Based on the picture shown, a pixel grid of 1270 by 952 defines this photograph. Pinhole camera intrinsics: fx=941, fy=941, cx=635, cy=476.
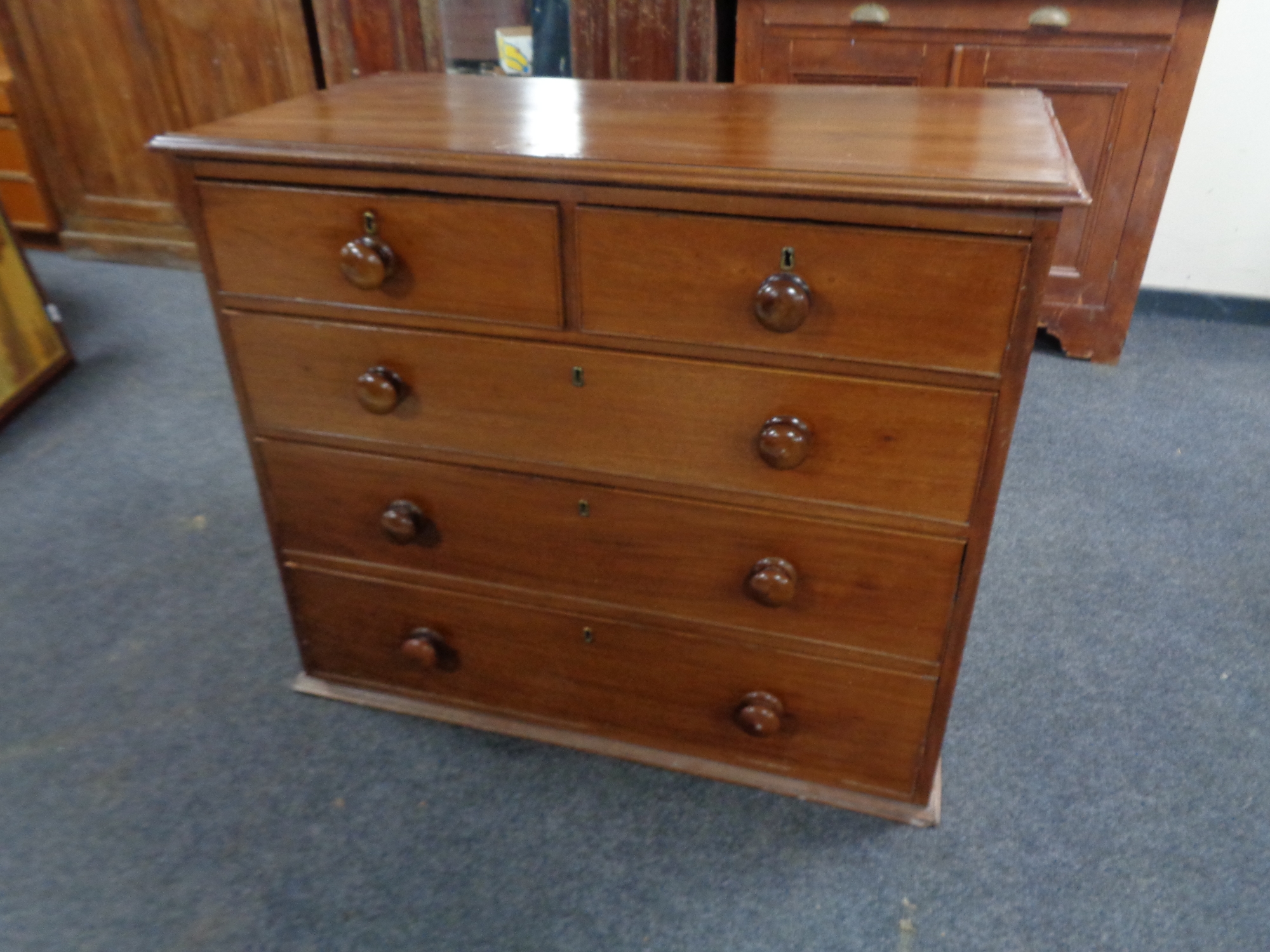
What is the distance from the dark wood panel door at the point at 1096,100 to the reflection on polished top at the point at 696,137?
3.41 ft

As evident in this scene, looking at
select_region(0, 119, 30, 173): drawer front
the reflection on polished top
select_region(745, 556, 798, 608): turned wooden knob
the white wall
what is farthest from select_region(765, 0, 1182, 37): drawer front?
select_region(0, 119, 30, 173): drawer front

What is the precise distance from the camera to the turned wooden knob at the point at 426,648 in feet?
4.57

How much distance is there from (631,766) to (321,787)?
45 cm

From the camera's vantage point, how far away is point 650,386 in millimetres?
1101

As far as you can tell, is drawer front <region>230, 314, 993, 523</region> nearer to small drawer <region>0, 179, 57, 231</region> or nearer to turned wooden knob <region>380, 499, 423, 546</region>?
turned wooden knob <region>380, 499, 423, 546</region>

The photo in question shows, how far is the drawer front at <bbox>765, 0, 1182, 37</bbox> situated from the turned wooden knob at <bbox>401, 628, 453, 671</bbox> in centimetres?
168

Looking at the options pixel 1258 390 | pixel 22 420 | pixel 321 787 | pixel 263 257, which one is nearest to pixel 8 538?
pixel 22 420

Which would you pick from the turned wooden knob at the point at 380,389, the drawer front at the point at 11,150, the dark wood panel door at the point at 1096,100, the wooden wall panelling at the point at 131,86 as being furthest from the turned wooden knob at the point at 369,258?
the drawer front at the point at 11,150

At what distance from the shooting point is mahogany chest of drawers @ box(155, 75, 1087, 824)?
0.98 metres

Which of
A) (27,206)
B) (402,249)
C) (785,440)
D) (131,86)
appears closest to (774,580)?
(785,440)

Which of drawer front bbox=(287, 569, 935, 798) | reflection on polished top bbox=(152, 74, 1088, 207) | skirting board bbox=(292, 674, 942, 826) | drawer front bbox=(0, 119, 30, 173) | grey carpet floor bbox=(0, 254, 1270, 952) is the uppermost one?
reflection on polished top bbox=(152, 74, 1088, 207)

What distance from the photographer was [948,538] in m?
1.09

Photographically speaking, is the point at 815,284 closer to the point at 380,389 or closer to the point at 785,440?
the point at 785,440

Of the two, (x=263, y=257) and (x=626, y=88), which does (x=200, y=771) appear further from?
(x=626, y=88)
